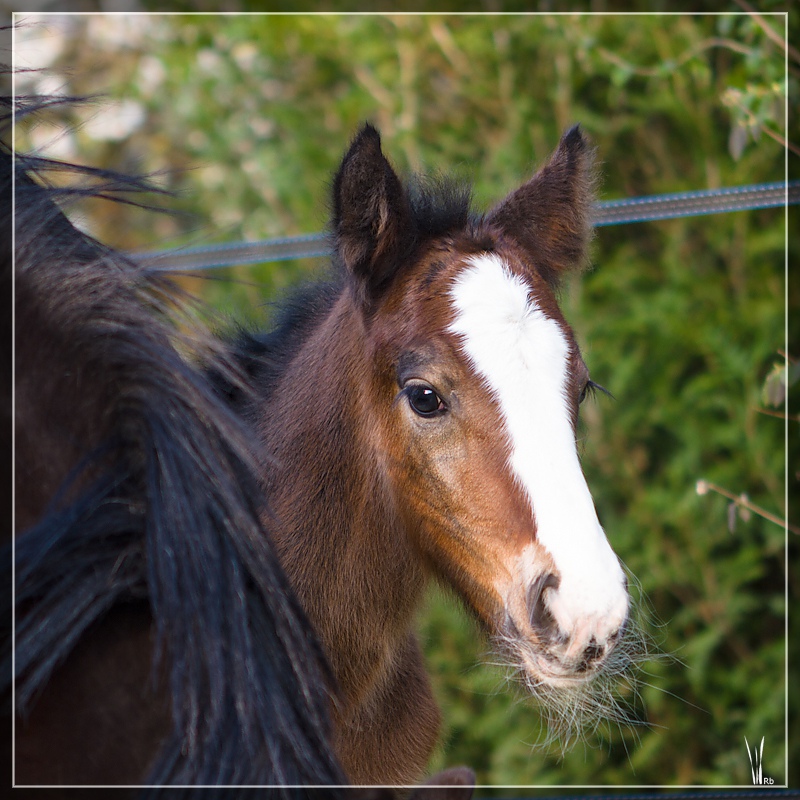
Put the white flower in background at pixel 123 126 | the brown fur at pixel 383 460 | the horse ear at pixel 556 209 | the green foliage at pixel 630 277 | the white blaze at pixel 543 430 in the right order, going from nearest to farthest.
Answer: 1. the white blaze at pixel 543 430
2. the brown fur at pixel 383 460
3. the horse ear at pixel 556 209
4. the green foliage at pixel 630 277
5. the white flower in background at pixel 123 126

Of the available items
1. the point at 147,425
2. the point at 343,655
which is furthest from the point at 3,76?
the point at 343,655

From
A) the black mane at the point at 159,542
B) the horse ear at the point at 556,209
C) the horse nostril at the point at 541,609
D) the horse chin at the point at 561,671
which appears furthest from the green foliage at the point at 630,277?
the black mane at the point at 159,542

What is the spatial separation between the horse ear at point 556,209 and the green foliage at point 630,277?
111cm

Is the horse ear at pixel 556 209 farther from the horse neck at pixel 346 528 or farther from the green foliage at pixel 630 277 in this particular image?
the green foliage at pixel 630 277

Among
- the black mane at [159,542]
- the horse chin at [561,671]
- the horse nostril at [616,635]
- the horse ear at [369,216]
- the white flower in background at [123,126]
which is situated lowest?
the horse chin at [561,671]

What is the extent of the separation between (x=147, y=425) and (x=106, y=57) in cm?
354

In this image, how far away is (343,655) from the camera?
4.58 ft

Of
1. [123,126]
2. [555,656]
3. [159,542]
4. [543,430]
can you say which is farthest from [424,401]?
[123,126]

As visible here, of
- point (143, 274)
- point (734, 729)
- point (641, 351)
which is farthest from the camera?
point (641, 351)

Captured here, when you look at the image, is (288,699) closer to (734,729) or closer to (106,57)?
(734,729)

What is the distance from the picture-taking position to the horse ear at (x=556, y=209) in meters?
1.54

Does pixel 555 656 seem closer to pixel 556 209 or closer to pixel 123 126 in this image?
pixel 556 209

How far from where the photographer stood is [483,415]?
125cm

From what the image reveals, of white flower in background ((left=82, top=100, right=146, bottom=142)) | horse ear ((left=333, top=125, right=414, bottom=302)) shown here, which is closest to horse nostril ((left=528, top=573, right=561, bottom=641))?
horse ear ((left=333, top=125, right=414, bottom=302))
